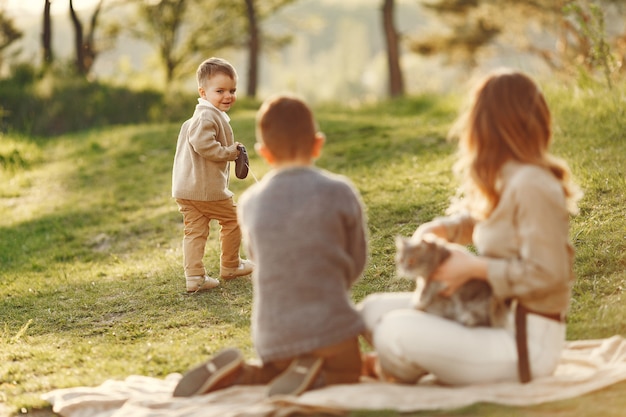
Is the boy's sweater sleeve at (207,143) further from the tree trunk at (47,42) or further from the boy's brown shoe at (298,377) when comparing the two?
the tree trunk at (47,42)

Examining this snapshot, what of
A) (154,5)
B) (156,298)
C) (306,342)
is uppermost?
(154,5)

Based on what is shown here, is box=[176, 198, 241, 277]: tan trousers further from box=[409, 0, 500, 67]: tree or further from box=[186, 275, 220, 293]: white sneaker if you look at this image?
box=[409, 0, 500, 67]: tree

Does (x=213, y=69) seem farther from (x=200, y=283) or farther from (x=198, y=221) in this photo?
(x=200, y=283)

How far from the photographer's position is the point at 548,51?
24.6 meters

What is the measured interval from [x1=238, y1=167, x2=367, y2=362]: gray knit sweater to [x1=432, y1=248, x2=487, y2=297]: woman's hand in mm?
347

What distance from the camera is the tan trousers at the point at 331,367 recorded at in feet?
10.3

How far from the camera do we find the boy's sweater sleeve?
522 centimetres

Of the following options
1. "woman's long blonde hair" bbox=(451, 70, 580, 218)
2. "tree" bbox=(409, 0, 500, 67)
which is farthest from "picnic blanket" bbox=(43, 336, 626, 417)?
"tree" bbox=(409, 0, 500, 67)

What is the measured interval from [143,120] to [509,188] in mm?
12976

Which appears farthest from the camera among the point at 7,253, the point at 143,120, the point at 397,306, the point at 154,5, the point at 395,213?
the point at 154,5

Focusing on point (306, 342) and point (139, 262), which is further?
point (139, 262)

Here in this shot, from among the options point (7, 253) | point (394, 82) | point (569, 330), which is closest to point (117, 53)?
point (394, 82)

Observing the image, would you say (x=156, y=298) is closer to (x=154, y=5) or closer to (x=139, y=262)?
(x=139, y=262)

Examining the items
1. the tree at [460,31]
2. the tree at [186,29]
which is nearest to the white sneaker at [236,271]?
the tree at [460,31]
